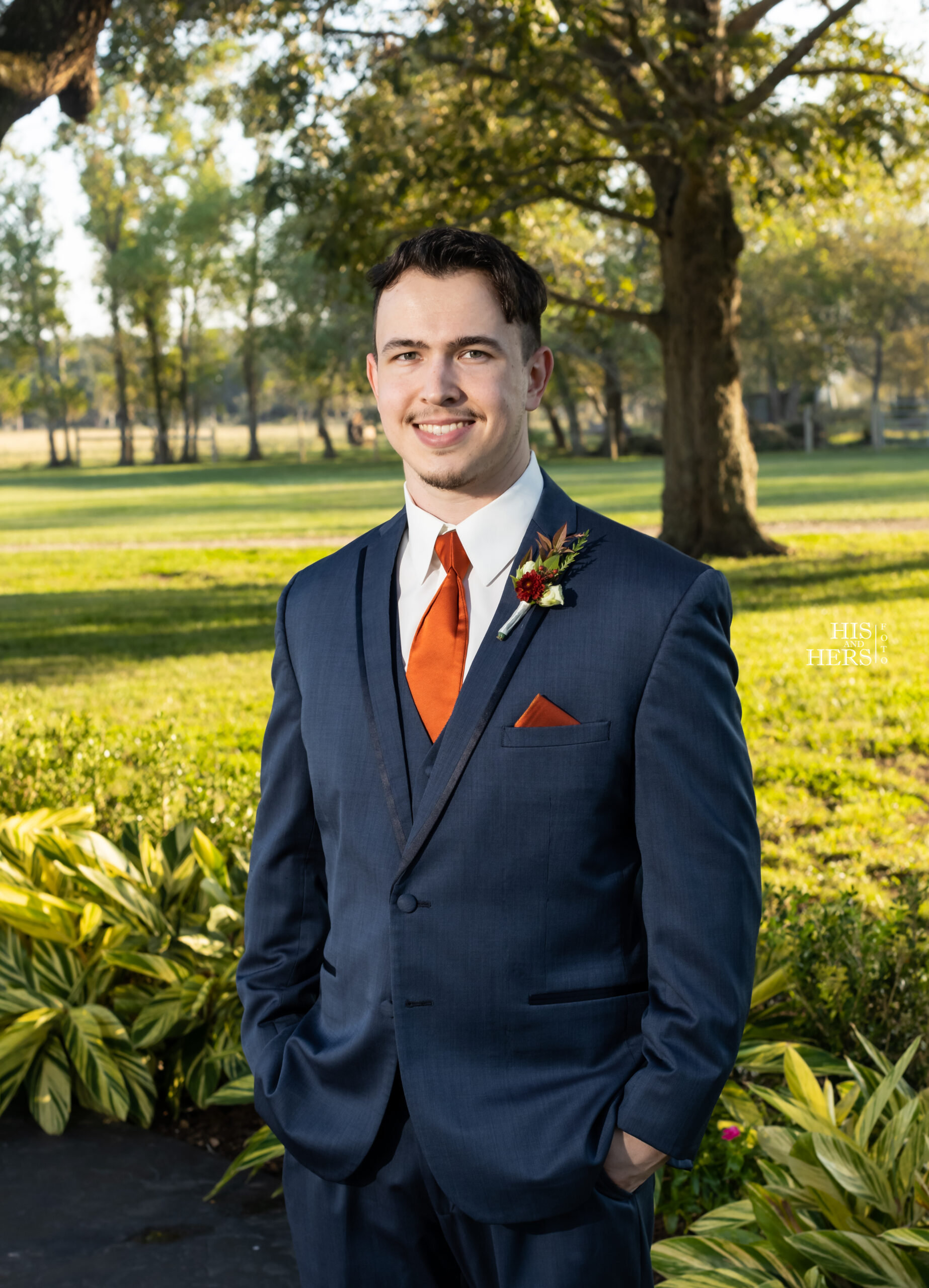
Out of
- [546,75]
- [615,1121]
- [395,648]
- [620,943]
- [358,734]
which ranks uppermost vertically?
[546,75]

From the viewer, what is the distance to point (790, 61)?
43.4 ft

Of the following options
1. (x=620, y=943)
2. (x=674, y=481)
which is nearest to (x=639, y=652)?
(x=620, y=943)

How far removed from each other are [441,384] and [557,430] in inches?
2126

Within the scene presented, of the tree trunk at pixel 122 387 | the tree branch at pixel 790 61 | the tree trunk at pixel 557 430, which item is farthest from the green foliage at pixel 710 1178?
the tree trunk at pixel 122 387

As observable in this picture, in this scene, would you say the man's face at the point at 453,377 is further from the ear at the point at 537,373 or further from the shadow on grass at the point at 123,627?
the shadow on grass at the point at 123,627

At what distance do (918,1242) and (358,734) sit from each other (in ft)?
4.94

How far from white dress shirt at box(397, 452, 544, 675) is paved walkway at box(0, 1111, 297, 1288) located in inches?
78.7

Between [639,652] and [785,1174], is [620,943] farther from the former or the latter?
[785,1174]

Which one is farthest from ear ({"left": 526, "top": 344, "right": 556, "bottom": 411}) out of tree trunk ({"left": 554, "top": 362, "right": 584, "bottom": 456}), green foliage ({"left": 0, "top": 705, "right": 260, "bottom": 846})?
tree trunk ({"left": 554, "top": 362, "right": 584, "bottom": 456})

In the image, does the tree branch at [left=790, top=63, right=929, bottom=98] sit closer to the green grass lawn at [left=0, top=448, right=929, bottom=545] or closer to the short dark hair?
the green grass lawn at [left=0, top=448, right=929, bottom=545]

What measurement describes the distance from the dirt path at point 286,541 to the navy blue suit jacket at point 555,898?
16.2 metres

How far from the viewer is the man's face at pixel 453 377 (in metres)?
1.94

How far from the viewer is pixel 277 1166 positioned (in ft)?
12.1

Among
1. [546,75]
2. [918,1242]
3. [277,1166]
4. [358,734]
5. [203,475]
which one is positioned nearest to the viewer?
[358,734]
